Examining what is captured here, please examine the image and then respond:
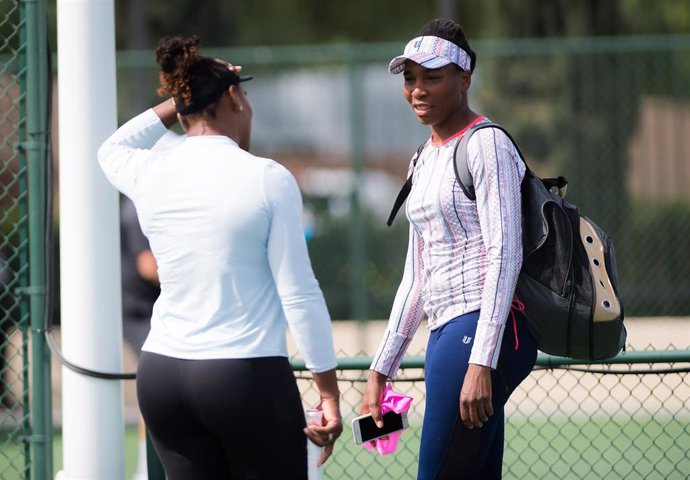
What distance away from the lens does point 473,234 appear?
339 centimetres

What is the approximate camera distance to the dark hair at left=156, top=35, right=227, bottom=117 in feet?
10.3

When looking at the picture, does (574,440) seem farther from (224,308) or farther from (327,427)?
(224,308)

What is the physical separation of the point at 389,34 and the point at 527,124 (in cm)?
898

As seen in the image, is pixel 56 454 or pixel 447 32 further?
pixel 56 454

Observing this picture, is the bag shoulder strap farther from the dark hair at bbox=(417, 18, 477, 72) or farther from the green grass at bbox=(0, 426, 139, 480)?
the green grass at bbox=(0, 426, 139, 480)

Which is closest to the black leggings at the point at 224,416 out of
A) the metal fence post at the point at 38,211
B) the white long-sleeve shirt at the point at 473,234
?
the white long-sleeve shirt at the point at 473,234

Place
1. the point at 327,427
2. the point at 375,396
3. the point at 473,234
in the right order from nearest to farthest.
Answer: the point at 327,427 → the point at 473,234 → the point at 375,396

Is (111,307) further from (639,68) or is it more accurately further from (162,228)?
(639,68)

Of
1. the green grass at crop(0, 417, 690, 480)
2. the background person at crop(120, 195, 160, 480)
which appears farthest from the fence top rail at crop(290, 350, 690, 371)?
the background person at crop(120, 195, 160, 480)

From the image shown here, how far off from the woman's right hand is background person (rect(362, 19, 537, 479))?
0.26 meters

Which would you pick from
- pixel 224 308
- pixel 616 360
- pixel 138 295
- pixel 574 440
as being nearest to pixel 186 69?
pixel 224 308

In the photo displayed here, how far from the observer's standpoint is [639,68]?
10328mm

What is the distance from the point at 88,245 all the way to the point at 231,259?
4.21 feet

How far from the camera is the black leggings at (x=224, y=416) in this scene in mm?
2990
